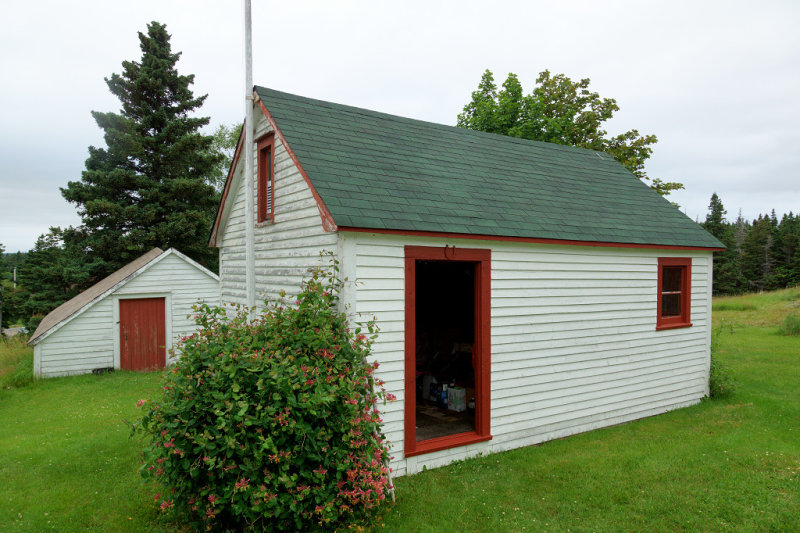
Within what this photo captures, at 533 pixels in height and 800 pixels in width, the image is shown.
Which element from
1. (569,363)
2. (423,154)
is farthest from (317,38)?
(569,363)

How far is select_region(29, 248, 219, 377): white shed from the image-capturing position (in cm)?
1354

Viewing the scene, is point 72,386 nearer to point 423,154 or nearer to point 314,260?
point 314,260

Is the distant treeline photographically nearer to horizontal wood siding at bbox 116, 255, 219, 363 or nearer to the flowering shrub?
horizontal wood siding at bbox 116, 255, 219, 363

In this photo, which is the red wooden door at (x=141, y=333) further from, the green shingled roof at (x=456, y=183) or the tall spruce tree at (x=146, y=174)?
the green shingled roof at (x=456, y=183)

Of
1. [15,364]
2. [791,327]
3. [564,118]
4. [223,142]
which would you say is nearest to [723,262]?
[791,327]

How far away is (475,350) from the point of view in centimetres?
756

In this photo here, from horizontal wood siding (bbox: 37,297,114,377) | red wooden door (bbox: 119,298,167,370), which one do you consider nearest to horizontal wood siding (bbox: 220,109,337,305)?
red wooden door (bbox: 119,298,167,370)

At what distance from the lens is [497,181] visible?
30.0ft

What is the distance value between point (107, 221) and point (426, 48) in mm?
15397

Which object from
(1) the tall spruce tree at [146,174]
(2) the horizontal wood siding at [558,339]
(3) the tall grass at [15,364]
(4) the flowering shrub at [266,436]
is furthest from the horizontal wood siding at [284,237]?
(1) the tall spruce tree at [146,174]

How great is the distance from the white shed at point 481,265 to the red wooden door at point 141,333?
5.86 m

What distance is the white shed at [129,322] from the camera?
1354 centimetres

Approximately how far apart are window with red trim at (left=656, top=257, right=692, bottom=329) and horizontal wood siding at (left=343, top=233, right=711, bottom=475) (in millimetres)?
178

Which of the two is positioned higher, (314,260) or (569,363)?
(314,260)
